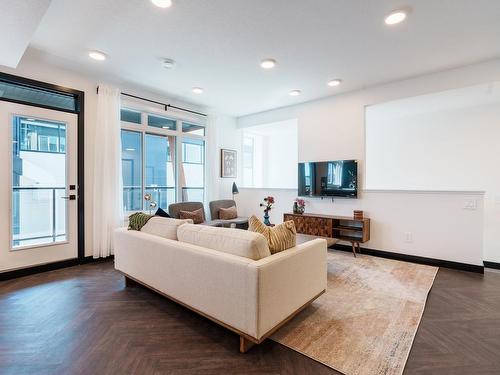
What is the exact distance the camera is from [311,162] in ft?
16.0

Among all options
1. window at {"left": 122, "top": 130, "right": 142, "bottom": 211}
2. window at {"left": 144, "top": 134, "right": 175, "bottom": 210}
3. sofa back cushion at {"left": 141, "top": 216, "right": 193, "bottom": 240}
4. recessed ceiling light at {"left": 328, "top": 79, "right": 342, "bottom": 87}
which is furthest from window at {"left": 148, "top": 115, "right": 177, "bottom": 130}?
recessed ceiling light at {"left": 328, "top": 79, "right": 342, "bottom": 87}

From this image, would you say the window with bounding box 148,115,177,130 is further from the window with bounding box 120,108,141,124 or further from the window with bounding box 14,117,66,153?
the window with bounding box 14,117,66,153

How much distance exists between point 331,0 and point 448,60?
217 centimetres

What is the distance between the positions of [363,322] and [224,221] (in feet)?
10.3

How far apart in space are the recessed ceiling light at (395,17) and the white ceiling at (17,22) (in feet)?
9.47

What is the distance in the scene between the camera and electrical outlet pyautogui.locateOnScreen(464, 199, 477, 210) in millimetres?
3459

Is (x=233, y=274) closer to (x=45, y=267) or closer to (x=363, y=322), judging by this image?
(x=363, y=322)

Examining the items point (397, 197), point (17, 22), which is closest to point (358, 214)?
point (397, 197)

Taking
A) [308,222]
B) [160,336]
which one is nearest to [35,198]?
[160,336]

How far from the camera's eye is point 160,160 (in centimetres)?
489

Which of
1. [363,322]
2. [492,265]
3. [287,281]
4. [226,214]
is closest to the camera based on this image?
[287,281]

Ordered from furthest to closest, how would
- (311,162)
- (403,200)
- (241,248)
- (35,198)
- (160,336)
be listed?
(311,162), (403,200), (35,198), (160,336), (241,248)

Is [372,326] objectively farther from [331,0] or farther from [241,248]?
[331,0]

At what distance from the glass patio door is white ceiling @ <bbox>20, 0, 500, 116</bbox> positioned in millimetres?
918
